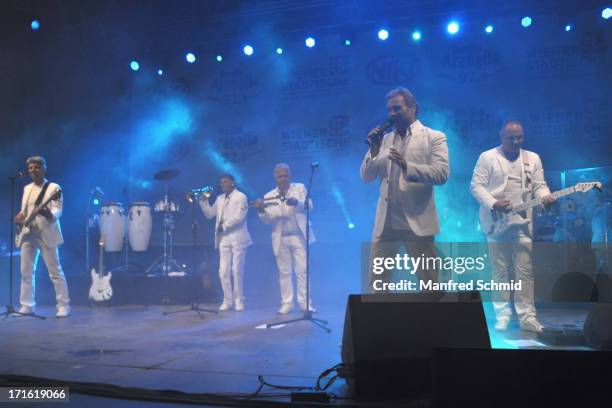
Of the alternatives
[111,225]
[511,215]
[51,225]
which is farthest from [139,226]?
[511,215]

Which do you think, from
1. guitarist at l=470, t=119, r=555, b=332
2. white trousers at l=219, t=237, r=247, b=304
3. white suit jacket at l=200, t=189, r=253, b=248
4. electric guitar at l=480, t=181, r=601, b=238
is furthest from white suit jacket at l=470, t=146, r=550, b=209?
white trousers at l=219, t=237, r=247, b=304

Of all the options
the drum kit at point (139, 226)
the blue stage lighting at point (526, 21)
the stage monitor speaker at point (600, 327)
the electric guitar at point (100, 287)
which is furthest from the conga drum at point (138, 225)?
the stage monitor speaker at point (600, 327)

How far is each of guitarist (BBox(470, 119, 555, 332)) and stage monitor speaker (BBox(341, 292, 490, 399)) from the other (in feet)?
9.19

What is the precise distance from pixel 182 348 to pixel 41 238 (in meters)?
4.01

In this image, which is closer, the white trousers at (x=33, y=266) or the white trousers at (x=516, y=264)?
the white trousers at (x=516, y=264)

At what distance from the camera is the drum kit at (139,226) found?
9820 mm

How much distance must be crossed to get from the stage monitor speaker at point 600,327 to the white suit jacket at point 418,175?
1.40 metres

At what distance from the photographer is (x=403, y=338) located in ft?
9.77

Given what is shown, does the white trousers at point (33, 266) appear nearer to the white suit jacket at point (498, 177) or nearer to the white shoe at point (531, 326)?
the white suit jacket at point (498, 177)

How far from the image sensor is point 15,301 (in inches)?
386

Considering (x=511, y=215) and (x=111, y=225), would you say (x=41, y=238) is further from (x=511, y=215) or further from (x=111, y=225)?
(x=511, y=215)

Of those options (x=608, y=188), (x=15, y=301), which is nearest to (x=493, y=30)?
(x=608, y=188)

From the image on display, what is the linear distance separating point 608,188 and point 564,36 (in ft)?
9.34

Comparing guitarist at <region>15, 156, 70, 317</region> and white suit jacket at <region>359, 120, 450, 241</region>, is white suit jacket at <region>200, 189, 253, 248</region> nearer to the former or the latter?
guitarist at <region>15, 156, 70, 317</region>
